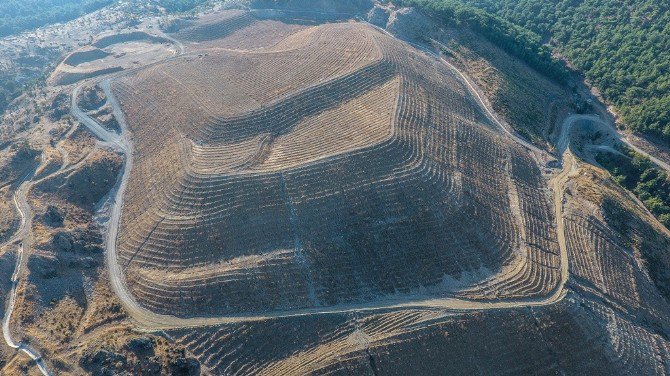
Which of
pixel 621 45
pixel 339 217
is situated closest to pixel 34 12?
pixel 339 217

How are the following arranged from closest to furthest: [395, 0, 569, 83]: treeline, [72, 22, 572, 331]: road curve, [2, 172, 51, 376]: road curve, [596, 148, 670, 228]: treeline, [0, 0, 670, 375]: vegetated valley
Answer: [2, 172, 51, 376]: road curve, [0, 0, 670, 375]: vegetated valley, [72, 22, 572, 331]: road curve, [596, 148, 670, 228]: treeline, [395, 0, 569, 83]: treeline

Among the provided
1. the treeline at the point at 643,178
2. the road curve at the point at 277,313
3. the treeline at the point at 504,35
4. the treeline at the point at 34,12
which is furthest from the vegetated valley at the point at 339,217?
the treeline at the point at 34,12

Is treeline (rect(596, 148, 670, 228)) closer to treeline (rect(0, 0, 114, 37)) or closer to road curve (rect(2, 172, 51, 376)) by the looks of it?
road curve (rect(2, 172, 51, 376))

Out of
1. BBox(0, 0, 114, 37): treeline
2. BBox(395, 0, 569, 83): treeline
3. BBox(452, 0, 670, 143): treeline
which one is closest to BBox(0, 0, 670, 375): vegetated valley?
BBox(452, 0, 670, 143): treeline

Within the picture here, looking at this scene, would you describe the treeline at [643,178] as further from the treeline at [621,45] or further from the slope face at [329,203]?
the slope face at [329,203]

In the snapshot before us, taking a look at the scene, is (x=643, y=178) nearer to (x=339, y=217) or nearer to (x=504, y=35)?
(x=504, y=35)

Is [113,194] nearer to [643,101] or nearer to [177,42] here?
[177,42]
